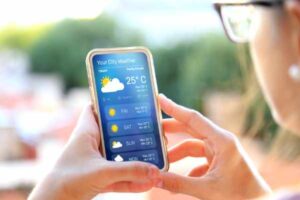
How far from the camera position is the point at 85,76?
153 inches

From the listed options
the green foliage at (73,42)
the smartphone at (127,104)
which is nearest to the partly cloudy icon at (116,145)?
the smartphone at (127,104)

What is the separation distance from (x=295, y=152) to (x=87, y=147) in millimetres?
342

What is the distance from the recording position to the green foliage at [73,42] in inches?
202

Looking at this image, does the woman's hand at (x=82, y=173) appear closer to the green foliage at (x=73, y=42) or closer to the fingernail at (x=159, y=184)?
the fingernail at (x=159, y=184)

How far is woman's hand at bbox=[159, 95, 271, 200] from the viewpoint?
71 centimetres

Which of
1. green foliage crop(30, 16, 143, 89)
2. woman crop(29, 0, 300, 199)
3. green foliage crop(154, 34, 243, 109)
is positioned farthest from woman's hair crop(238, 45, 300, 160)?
green foliage crop(30, 16, 143, 89)

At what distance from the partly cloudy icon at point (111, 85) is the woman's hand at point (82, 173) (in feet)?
0.23

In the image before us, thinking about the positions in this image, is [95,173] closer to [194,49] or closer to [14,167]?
[14,167]

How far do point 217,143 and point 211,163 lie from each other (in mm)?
23

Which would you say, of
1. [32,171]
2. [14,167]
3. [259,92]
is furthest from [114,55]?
[14,167]

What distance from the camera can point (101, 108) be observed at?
2.35 feet

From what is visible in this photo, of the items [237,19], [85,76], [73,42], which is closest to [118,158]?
[237,19]

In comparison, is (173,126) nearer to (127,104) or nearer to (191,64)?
(127,104)

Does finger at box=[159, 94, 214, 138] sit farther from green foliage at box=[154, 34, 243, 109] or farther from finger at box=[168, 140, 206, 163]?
green foliage at box=[154, 34, 243, 109]
